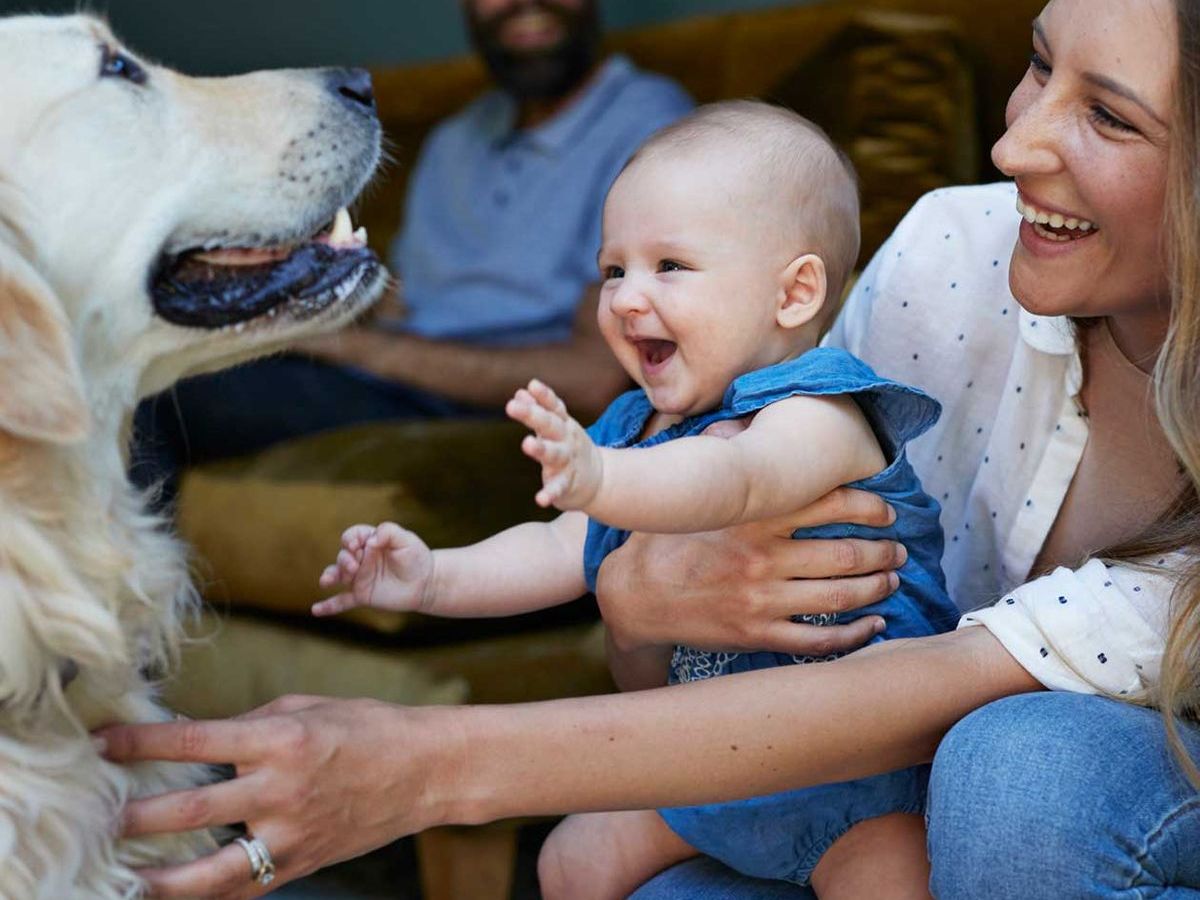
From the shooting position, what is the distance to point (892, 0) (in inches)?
97.0

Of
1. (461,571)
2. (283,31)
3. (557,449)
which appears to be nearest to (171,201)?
(461,571)

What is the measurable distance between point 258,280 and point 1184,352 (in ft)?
2.37

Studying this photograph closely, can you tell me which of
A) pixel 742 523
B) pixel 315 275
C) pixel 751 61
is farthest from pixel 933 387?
pixel 751 61

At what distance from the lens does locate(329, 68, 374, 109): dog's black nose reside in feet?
4.55

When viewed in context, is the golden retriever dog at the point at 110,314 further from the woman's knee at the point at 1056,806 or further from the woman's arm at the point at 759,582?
the woman's knee at the point at 1056,806

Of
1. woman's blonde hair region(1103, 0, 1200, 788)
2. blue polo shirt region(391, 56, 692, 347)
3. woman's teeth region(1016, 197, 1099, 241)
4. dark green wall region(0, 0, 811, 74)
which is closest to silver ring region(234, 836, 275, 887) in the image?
woman's blonde hair region(1103, 0, 1200, 788)

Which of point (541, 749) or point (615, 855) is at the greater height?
point (541, 749)

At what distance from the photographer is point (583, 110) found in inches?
112

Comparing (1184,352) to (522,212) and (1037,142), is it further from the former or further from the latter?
(522,212)

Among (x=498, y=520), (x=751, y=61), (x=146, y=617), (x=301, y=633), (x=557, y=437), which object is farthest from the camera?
(x=751, y=61)

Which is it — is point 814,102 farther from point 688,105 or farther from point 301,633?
point 301,633

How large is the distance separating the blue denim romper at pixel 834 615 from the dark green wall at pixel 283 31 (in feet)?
10.0

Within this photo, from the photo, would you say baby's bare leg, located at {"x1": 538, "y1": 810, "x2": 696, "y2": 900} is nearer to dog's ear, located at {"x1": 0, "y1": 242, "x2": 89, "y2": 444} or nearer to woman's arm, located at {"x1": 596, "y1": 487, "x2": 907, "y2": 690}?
woman's arm, located at {"x1": 596, "y1": 487, "x2": 907, "y2": 690}

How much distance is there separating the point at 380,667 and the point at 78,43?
104 centimetres
